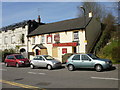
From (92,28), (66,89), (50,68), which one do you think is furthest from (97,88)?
(92,28)

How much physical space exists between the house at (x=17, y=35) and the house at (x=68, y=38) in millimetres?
2940

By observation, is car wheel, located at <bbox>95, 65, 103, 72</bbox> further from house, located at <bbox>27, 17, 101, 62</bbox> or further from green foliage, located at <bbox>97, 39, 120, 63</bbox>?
house, located at <bbox>27, 17, 101, 62</bbox>

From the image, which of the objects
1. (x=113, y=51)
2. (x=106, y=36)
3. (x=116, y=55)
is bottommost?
(x=116, y=55)

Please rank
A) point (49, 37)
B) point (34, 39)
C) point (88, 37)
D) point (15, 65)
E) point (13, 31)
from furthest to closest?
point (13, 31) → point (34, 39) → point (49, 37) → point (88, 37) → point (15, 65)

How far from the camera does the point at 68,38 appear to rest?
84.2 ft

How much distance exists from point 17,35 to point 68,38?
579 inches

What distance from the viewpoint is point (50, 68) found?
15680mm

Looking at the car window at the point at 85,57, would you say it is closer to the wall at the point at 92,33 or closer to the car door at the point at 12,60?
the car door at the point at 12,60

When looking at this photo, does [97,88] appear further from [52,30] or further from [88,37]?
[52,30]

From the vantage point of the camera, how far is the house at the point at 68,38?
79.2ft

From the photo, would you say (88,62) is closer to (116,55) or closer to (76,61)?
(76,61)

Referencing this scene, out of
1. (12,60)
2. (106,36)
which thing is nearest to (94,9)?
(106,36)

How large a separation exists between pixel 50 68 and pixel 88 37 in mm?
10970

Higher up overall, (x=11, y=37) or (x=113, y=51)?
(x=11, y=37)
